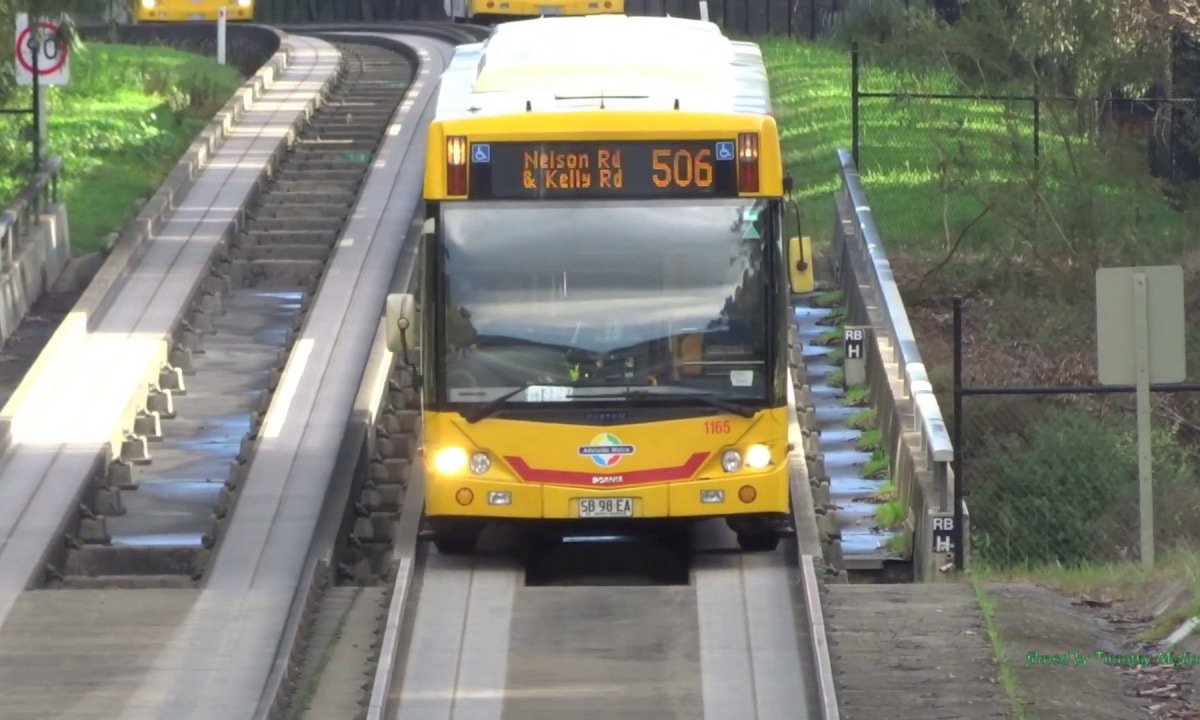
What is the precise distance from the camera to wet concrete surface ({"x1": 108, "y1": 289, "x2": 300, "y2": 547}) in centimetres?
1619

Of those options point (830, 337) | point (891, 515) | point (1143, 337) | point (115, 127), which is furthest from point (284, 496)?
point (115, 127)

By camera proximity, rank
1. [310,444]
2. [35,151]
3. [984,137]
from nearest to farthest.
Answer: [310,444] → [35,151] → [984,137]

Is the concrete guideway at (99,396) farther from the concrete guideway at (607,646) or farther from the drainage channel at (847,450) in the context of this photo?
the drainage channel at (847,450)

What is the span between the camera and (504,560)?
1373 cm

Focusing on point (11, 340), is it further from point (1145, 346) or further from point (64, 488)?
point (1145, 346)

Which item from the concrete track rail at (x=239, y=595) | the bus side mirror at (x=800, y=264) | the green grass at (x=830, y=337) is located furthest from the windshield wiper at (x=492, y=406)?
the green grass at (x=830, y=337)

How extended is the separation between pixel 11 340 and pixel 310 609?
9.53 m

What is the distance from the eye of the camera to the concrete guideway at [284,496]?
12.1 m

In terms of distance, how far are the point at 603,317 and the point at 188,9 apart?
135 feet

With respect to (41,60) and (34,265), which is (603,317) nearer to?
(34,265)

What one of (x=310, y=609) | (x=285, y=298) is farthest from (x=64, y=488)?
(x=285, y=298)

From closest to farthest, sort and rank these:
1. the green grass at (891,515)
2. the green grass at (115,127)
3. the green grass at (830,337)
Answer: the green grass at (891,515), the green grass at (830,337), the green grass at (115,127)

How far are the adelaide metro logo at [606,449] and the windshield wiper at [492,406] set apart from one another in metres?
0.52

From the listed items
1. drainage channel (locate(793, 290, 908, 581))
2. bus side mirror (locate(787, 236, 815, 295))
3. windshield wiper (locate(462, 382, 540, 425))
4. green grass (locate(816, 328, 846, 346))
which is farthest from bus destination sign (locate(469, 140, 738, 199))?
green grass (locate(816, 328, 846, 346))
